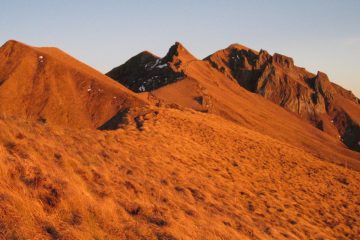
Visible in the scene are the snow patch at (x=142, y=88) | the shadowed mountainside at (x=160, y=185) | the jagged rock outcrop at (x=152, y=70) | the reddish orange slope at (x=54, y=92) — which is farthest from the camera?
the jagged rock outcrop at (x=152, y=70)

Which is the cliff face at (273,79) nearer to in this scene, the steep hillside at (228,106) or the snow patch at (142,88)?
the steep hillside at (228,106)

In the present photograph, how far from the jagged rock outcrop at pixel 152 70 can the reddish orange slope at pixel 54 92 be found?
27434 millimetres

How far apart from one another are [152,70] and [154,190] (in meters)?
90.2

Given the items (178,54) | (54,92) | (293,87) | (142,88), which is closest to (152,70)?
(178,54)

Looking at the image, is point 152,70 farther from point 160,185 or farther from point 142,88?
point 160,185

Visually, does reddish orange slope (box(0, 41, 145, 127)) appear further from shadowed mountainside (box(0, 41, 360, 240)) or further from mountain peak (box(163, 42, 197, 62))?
mountain peak (box(163, 42, 197, 62))

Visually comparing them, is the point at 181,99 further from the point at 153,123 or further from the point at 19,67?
the point at 153,123

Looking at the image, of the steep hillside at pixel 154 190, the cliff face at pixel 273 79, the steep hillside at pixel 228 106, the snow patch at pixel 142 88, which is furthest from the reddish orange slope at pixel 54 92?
the cliff face at pixel 273 79

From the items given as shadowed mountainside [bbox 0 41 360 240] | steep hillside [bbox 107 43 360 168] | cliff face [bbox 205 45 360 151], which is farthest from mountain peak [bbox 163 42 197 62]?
shadowed mountainside [bbox 0 41 360 240]

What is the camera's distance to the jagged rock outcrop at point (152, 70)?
283 ft

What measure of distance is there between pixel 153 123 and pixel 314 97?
117 meters

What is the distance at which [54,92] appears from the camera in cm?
5081

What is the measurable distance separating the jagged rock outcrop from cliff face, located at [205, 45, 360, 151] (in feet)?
78.7

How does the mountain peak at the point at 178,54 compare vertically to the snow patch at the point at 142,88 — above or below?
above
